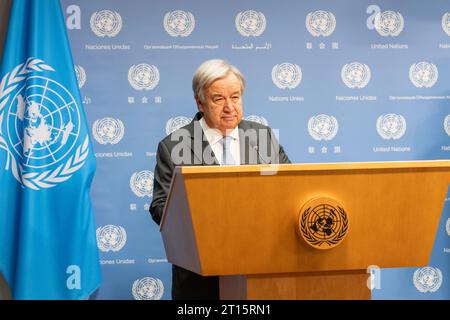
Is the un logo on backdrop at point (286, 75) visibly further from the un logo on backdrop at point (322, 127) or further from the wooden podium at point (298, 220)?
the wooden podium at point (298, 220)

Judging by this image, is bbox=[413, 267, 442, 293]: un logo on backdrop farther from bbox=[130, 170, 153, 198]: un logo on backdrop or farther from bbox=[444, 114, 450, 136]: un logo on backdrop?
bbox=[130, 170, 153, 198]: un logo on backdrop

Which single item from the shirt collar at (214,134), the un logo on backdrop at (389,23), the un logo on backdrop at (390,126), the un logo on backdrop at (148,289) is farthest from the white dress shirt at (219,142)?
the un logo on backdrop at (389,23)

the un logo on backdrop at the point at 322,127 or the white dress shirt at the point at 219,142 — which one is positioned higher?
the un logo on backdrop at the point at 322,127

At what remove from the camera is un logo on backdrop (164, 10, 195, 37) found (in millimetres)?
4273

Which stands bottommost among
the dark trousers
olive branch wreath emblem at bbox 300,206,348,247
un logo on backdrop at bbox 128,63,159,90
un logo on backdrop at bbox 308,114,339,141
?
the dark trousers

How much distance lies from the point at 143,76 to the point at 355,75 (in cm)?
153

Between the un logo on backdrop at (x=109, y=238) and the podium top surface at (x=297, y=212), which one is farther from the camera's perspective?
the un logo on backdrop at (x=109, y=238)

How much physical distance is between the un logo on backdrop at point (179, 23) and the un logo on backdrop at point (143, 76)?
29cm

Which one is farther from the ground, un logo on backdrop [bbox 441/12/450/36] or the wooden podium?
un logo on backdrop [bbox 441/12/450/36]

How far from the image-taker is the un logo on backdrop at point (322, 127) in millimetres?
4422

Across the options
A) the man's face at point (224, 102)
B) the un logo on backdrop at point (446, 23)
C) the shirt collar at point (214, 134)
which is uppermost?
the un logo on backdrop at point (446, 23)

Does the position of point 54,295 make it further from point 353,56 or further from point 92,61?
point 353,56

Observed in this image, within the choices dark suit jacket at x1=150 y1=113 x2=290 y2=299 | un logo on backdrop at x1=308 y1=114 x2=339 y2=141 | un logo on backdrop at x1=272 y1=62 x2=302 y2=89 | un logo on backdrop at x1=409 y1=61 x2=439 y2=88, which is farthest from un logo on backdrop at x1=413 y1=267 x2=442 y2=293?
dark suit jacket at x1=150 y1=113 x2=290 y2=299

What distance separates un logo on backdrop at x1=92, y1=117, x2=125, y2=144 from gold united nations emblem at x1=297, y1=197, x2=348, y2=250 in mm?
2584
